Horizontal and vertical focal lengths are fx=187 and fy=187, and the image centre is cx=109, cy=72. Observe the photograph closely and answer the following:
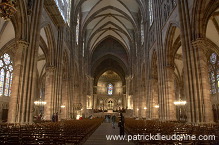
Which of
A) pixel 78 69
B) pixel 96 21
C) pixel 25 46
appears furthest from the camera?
pixel 96 21

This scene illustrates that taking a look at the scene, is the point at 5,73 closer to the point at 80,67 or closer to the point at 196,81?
the point at 80,67

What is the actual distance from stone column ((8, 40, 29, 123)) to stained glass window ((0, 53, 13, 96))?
1820 centimetres

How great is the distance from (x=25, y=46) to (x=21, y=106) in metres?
4.67

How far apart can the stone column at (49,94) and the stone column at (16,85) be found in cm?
763

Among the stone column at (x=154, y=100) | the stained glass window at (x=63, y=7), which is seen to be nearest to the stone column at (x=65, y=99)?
the stained glass window at (x=63, y=7)

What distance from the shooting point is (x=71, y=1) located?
3041cm

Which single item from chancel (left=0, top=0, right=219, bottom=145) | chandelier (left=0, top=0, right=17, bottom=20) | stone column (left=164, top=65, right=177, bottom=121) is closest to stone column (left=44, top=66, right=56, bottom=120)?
chancel (left=0, top=0, right=219, bottom=145)

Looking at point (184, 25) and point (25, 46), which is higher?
point (184, 25)

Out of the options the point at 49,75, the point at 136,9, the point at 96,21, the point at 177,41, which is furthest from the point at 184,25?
the point at 96,21

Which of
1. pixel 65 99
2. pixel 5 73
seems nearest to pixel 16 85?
pixel 65 99

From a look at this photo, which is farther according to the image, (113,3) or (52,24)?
(113,3)

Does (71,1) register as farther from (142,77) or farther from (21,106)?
(21,106)

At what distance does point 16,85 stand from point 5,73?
19.3 meters

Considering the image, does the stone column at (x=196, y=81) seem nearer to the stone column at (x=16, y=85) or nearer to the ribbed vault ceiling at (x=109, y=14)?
the stone column at (x=16, y=85)
